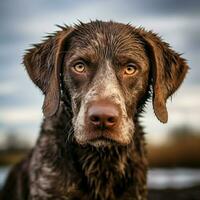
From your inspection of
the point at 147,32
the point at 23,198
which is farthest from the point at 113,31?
the point at 23,198

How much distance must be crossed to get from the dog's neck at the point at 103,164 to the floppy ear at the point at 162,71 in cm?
37

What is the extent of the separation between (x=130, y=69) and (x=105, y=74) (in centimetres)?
35


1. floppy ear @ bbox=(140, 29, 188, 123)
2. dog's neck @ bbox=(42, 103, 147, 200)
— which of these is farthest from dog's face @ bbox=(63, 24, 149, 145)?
dog's neck @ bbox=(42, 103, 147, 200)

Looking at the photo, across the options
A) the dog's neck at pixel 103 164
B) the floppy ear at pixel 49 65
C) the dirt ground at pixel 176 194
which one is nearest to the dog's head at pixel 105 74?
the floppy ear at pixel 49 65

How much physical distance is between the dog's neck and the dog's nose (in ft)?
3.24

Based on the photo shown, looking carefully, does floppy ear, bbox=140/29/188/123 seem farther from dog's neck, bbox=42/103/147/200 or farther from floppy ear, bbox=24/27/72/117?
floppy ear, bbox=24/27/72/117

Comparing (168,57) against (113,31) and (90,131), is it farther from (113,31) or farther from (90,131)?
(90,131)

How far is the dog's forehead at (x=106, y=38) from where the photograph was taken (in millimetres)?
8484

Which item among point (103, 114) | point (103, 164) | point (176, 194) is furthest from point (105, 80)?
point (176, 194)

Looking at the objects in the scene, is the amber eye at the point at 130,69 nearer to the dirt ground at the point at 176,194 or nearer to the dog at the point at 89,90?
the dog at the point at 89,90

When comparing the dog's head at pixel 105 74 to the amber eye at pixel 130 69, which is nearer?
the dog's head at pixel 105 74

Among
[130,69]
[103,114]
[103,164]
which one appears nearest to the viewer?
[103,114]

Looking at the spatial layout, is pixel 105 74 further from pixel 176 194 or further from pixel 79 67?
pixel 176 194

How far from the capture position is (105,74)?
8.12m
